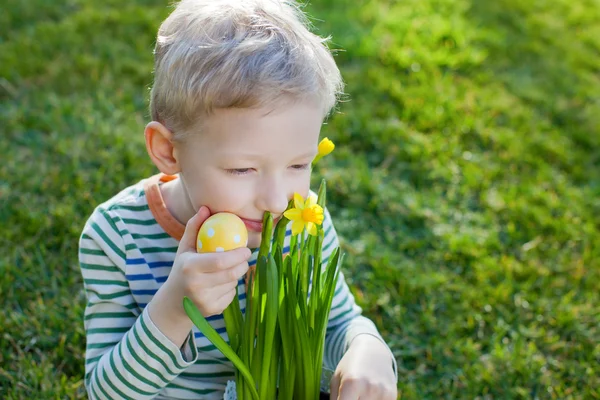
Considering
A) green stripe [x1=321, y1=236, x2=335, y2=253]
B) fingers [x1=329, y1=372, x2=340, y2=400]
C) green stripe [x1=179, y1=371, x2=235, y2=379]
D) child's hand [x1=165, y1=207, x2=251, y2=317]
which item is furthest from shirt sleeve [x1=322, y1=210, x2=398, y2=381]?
child's hand [x1=165, y1=207, x2=251, y2=317]

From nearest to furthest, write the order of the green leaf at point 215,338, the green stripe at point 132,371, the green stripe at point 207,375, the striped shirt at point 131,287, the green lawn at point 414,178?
the green leaf at point 215,338 → the green stripe at point 132,371 → the striped shirt at point 131,287 → the green stripe at point 207,375 → the green lawn at point 414,178

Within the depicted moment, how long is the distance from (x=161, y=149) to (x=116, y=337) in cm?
45

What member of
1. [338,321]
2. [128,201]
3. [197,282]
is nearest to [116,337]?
[128,201]

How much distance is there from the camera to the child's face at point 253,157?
133 cm

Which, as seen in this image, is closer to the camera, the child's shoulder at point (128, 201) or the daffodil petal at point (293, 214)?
the daffodil petal at point (293, 214)

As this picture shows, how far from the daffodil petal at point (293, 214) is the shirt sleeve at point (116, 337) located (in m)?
0.35

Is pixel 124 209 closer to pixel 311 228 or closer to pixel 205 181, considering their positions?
pixel 205 181

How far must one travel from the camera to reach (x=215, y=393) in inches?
66.1

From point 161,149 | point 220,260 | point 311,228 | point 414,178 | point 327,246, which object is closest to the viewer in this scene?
point 220,260

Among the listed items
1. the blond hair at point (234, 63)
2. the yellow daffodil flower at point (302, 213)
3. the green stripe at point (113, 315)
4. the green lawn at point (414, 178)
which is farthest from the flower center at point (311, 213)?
the green lawn at point (414, 178)

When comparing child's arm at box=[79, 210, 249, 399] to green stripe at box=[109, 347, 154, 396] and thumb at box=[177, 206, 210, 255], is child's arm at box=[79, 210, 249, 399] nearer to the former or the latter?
green stripe at box=[109, 347, 154, 396]

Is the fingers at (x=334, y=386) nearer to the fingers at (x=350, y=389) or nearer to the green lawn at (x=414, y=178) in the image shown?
the fingers at (x=350, y=389)

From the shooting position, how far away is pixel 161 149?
1499 millimetres

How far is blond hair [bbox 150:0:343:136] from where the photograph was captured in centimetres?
133
